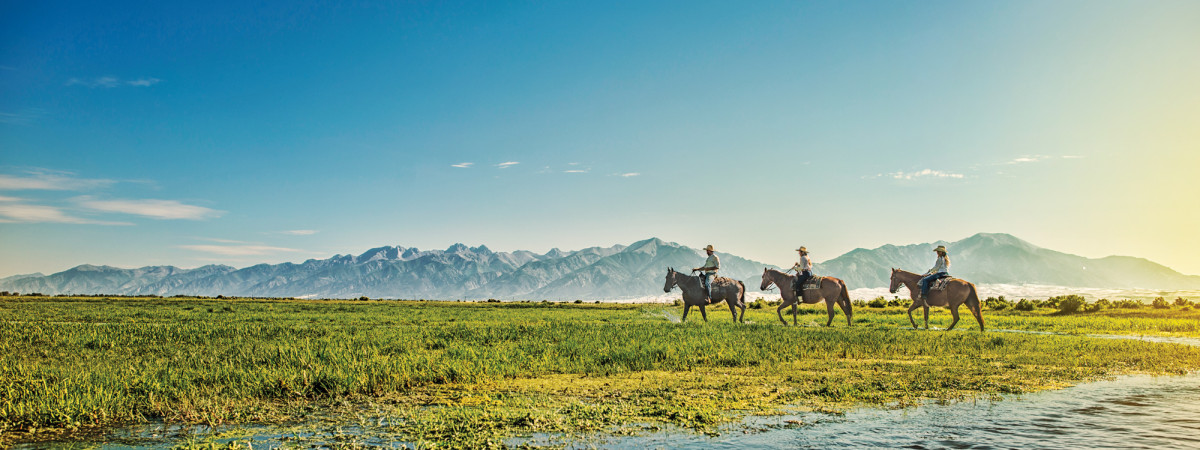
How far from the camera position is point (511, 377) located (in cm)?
1152

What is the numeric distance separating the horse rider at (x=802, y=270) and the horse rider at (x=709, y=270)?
12.8 ft

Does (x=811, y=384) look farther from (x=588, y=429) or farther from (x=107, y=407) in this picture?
(x=107, y=407)

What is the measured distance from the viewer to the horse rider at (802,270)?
2862 cm

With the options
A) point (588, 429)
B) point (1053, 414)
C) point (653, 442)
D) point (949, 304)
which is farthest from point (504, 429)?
point (949, 304)

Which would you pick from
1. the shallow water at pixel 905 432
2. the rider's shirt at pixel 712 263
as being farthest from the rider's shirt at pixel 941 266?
the shallow water at pixel 905 432

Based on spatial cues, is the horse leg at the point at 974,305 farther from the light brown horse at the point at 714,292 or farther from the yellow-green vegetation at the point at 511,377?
the light brown horse at the point at 714,292

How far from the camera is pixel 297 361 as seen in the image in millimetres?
12000

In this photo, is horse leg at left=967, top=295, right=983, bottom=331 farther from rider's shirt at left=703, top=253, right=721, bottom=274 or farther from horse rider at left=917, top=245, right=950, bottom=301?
rider's shirt at left=703, top=253, right=721, bottom=274

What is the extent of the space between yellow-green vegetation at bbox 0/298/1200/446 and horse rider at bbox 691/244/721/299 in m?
11.1

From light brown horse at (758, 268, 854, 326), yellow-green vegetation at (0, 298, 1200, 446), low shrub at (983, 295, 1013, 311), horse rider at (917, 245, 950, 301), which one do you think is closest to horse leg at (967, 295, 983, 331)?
horse rider at (917, 245, 950, 301)

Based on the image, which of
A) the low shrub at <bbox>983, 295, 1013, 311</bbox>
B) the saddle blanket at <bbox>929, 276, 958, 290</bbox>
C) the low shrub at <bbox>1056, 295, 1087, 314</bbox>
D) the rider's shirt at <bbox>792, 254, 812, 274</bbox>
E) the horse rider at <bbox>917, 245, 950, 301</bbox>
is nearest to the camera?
the horse rider at <bbox>917, 245, 950, 301</bbox>

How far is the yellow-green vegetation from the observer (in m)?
7.73

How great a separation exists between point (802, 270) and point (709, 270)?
15.0 ft

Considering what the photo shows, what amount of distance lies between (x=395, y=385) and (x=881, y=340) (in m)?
14.7
